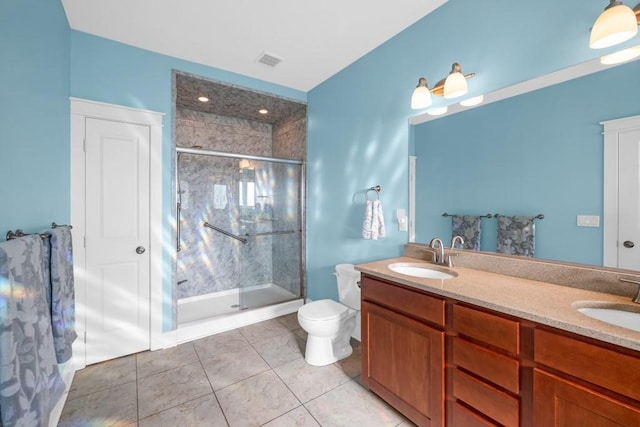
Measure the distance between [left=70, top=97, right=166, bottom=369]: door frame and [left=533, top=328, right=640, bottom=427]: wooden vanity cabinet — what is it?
106 inches

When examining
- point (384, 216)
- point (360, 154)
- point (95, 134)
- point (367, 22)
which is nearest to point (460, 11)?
point (367, 22)

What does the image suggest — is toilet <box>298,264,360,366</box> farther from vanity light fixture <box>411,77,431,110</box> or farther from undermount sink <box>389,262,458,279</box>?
vanity light fixture <box>411,77,431,110</box>

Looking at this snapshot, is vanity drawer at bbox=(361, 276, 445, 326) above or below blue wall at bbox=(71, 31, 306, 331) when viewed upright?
below

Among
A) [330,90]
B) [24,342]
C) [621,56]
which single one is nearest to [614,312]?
[621,56]

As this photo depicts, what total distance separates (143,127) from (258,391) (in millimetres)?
2342

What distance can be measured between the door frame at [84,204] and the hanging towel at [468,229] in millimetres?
2458

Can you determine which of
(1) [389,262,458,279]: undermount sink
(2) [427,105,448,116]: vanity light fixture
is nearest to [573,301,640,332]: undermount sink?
(1) [389,262,458,279]: undermount sink

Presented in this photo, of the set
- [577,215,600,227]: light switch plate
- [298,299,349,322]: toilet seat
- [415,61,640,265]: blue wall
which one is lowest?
[298,299,349,322]: toilet seat

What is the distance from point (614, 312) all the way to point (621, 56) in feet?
3.85

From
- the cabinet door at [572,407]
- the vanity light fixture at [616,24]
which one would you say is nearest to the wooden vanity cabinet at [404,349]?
the cabinet door at [572,407]

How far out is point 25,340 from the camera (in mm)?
855

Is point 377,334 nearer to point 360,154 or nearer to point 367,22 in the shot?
point 360,154

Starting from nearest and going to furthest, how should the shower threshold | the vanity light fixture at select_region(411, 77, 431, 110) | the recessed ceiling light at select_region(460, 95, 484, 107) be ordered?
1. the recessed ceiling light at select_region(460, 95, 484, 107)
2. the vanity light fixture at select_region(411, 77, 431, 110)
3. the shower threshold

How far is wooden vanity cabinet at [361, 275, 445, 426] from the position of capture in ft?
4.48
